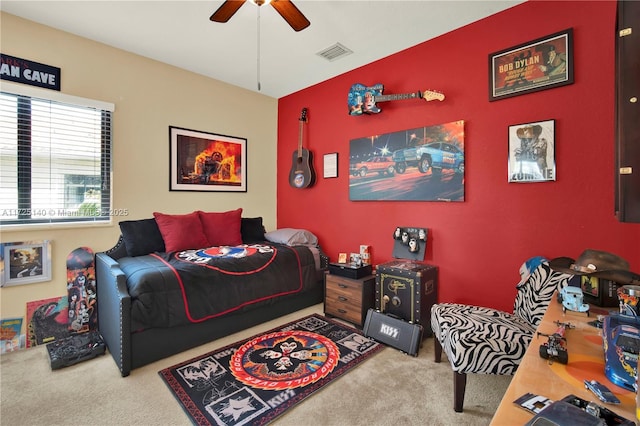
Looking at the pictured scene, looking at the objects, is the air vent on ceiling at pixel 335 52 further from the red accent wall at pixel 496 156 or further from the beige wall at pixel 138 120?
the beige wall at pixel 138 120

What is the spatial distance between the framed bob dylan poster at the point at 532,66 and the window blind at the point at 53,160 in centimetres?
343

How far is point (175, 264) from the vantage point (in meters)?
2.51

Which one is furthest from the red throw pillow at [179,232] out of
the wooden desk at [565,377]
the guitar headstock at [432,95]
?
the wooden desk at [565,377]

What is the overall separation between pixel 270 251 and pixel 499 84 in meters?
2.47

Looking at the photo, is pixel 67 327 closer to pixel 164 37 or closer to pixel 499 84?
pixel 164 37

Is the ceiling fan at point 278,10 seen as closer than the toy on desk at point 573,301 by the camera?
No

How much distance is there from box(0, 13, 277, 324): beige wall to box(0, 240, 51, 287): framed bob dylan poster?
0.16 ft

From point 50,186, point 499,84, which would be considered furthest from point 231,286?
point 499,84

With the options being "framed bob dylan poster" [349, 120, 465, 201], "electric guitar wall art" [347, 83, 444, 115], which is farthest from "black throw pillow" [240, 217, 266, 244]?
"electric guitar wall art" [347, 83, 444, 115]

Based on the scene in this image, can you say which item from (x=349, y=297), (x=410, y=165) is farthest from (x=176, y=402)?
(x=410, y=165)

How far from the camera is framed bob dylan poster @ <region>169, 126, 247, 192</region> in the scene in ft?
11.1

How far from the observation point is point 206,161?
3613mm

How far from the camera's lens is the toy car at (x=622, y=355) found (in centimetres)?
82

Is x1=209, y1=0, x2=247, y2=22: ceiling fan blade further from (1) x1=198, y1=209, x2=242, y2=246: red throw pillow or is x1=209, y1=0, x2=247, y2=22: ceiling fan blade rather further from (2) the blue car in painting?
(1) x1=198, y1=209, x2=242, y2=246: red throw pillow
